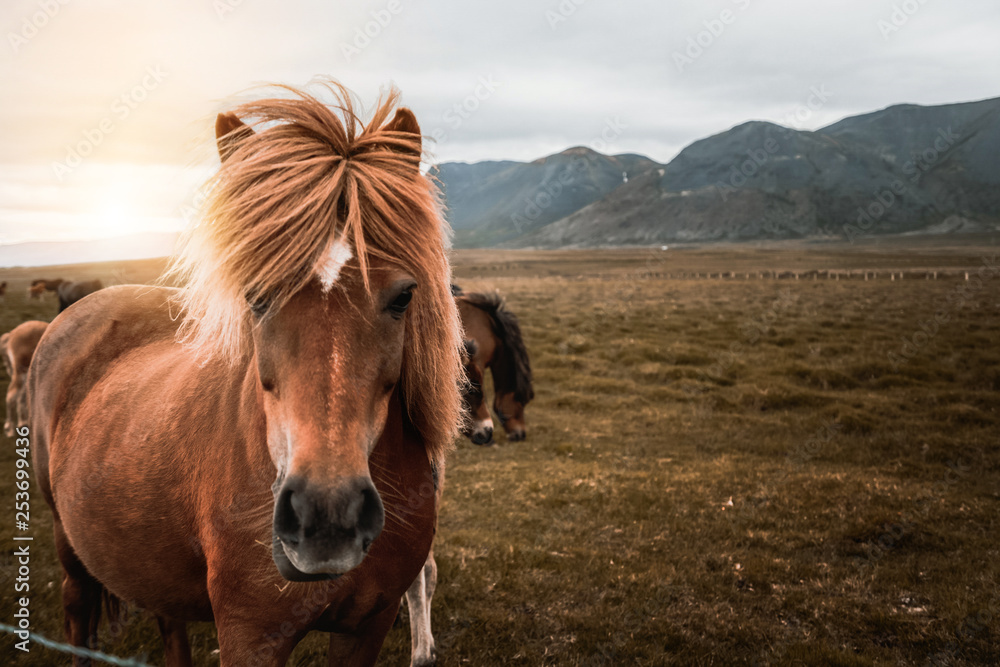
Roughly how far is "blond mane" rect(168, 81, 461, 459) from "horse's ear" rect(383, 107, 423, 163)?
0.04ft

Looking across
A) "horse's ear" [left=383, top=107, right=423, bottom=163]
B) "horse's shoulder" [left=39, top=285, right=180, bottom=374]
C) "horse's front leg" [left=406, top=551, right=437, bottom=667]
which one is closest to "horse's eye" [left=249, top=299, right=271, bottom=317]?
"horse's ear" [left=383, top=107, right=423, bottom=163]

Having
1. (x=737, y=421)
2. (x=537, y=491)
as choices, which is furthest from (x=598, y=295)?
(x=537, y=491)

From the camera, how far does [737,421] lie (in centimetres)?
1173

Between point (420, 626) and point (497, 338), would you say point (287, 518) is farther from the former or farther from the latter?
point (497, 338)

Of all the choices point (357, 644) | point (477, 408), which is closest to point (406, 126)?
point (357, 644)

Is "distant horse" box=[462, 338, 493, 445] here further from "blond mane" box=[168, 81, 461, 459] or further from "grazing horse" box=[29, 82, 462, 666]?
"blond mane" box=[168, 81, 461, 459]

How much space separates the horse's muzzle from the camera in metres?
1.47

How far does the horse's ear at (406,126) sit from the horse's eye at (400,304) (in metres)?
0.71

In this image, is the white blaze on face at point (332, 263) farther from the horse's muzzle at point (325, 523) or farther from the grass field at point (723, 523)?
the grass field at point (723, 523)

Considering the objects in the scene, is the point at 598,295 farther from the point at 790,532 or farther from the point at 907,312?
the point at 790,532

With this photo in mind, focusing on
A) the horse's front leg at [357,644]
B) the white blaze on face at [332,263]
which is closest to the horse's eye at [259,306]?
the white blaze on face at [332,263]

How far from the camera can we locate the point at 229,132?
7.02 feet

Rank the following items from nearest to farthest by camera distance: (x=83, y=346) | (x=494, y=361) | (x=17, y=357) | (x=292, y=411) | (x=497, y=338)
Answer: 1. (x=292, y=411)
2. (x=83, y=346)
3. (x=497, y=338)
4. (x=494, y=361)
5. (x=17, y=357)

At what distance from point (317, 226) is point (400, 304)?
393mm
